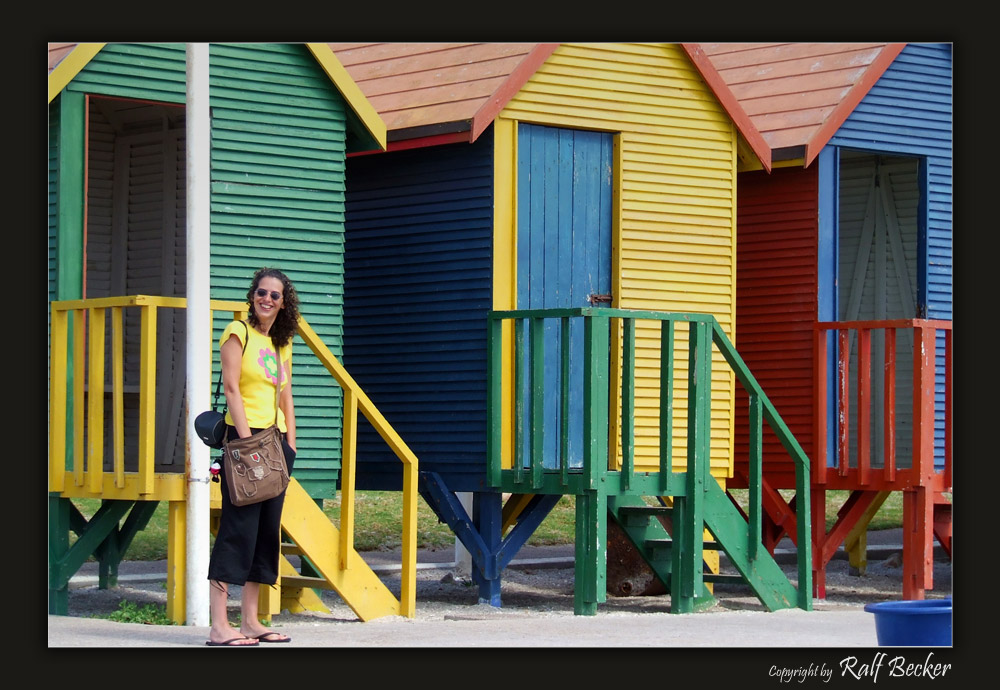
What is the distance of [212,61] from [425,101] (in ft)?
6.31

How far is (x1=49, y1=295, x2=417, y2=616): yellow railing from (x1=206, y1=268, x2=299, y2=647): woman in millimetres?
1212

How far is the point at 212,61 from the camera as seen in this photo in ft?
44.2

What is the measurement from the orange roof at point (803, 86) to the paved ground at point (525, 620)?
3946mm

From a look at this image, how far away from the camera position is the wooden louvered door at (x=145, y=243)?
15055mm

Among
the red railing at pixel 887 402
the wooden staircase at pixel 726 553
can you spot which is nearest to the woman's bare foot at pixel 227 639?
the wooden staircase at pixel 726 553

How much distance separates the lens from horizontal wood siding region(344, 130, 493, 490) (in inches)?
562

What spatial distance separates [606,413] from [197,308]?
319 centimetres

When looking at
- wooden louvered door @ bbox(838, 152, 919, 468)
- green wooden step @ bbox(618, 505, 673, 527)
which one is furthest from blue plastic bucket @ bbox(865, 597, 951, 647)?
wooden louvered door @ bbox(838, 152, 919, 468)

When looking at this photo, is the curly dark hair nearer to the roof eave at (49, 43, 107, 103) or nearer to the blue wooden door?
the roof eave at (49, 43, 107, 103)

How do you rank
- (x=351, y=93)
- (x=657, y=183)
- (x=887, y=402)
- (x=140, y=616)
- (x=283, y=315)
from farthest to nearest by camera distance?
1. (x=887, y=402)
2. (x=657, y=183)
3. (x=351, y=93)
4. (x=140, y=616)
5. (x=283, y=315)

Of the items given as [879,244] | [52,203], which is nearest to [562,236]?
[52,203]

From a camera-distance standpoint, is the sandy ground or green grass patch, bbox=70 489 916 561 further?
green grass patch, bbox=70 489 916 561

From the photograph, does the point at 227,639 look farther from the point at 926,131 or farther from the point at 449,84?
the point at 926,131

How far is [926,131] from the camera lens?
52.5 ft
